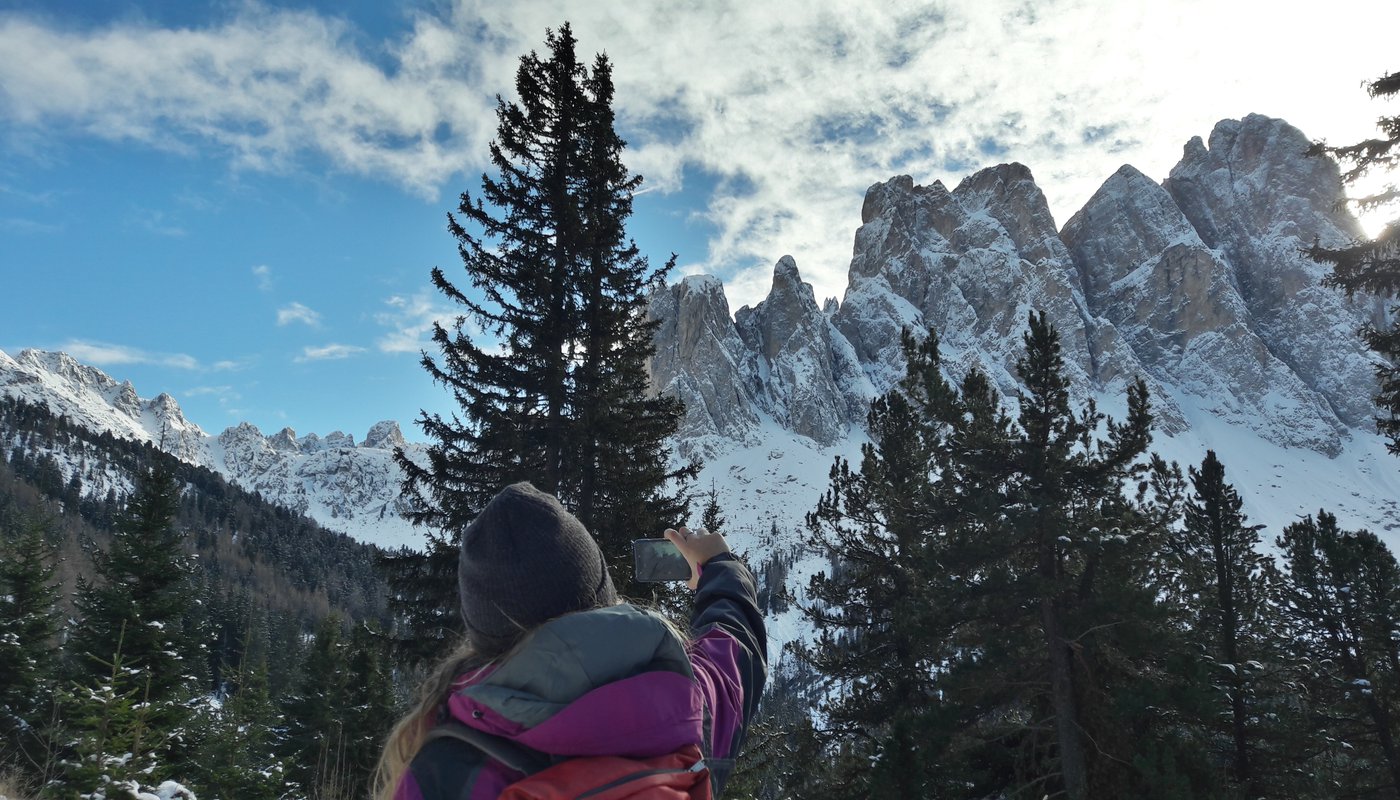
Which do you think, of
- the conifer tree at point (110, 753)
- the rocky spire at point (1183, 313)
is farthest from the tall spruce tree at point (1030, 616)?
the rocky spire at point (1183, 313)

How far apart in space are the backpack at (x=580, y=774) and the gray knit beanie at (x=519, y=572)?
29 cm

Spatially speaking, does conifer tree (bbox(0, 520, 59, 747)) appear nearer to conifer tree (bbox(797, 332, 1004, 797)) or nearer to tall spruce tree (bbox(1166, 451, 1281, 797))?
conifer tree (bbox(797, 332, 1004, 797))

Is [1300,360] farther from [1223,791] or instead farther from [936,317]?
[1223,791]

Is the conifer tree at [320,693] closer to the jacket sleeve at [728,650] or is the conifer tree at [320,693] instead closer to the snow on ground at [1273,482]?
the jacket sleeve at [728,650]

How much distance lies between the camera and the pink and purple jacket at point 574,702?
116 centimetres

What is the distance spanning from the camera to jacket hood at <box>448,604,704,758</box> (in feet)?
3.84

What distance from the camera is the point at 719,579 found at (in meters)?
2.30

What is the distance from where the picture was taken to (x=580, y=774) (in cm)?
116

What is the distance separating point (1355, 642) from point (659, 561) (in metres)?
16.2

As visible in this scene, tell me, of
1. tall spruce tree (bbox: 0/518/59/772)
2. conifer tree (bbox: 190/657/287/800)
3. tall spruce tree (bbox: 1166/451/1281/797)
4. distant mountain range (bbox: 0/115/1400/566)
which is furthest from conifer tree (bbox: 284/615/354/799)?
distant mountain range (bbox: 0/115/1400/566)

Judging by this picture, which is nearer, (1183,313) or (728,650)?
(728,650)

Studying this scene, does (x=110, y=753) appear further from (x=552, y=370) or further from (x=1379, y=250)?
(x=1379, y=250)

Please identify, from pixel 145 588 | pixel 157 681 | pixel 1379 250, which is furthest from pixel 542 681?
pixel 145 588

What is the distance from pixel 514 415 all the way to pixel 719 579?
20.8 feet
